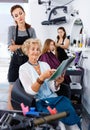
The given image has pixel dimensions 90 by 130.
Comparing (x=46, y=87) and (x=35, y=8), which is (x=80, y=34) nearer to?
(x=35, y=8)

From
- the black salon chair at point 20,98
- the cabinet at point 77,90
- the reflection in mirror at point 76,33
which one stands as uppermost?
the reflection in mirror at point 76,33

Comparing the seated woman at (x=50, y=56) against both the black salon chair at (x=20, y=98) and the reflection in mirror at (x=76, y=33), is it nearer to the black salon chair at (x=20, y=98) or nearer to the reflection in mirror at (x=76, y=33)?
the reflection in mirror at (x=76, y=33)

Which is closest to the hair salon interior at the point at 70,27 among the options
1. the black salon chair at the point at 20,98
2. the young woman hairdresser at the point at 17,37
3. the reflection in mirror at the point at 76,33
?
the reflection in mirror at the point at 76,33

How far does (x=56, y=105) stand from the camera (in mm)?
1372

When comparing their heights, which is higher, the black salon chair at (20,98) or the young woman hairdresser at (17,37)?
the young woman hairdresser at (17,37)

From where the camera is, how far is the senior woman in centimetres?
132

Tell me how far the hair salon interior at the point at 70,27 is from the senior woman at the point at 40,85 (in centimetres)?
98

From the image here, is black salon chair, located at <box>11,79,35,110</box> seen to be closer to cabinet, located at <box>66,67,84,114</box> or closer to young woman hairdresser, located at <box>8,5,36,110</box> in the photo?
young woman hairdresser, located at <box>8,5,36,110</box>

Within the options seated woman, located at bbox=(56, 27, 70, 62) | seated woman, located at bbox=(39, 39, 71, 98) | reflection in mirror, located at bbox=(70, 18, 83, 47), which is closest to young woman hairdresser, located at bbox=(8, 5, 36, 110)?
seated woman, located at bbox=(39, 39, 71, 98)

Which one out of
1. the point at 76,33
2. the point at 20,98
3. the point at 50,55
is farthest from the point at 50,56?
the point at 20,98

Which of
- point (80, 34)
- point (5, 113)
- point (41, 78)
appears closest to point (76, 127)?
point (41, 78)

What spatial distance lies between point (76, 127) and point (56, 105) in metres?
0.18

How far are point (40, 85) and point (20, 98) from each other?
6.5 inches

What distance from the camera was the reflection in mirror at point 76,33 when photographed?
8.93 feet
